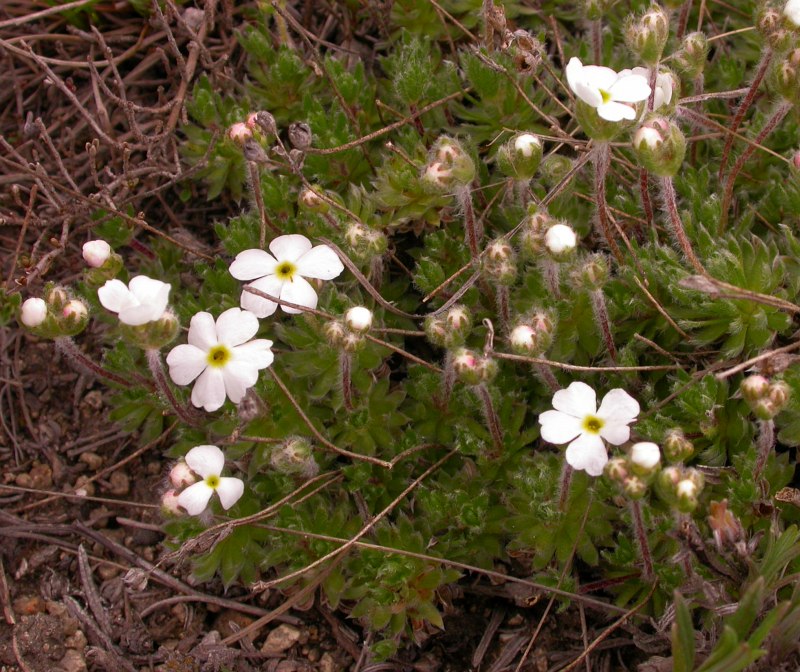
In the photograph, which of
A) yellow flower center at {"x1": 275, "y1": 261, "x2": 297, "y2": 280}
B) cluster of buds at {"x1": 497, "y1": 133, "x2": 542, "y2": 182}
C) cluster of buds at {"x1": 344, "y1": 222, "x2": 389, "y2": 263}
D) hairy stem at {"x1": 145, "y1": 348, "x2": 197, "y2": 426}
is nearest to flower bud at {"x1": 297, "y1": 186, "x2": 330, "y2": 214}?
cluster of buds at {"x1": 344, "y1": 222, "x2": 389, "y2": 263}

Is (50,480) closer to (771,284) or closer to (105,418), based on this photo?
(105,418)

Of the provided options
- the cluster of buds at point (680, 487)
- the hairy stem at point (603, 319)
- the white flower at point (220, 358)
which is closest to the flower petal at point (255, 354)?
the white flower at point (220, 358)

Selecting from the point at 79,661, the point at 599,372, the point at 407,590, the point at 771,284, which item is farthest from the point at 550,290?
the point at 79,661

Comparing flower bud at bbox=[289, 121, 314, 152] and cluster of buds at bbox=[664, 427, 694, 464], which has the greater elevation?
flower bud at bbox=[289, 121, 314, 152]

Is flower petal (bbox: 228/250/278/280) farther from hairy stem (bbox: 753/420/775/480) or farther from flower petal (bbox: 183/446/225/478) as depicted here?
hairy stem (bbox: 753/420/775/480)

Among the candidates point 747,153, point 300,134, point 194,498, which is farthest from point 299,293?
point 747,153

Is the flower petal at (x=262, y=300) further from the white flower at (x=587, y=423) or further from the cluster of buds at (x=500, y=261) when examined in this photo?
the white flower at (x=587, y=423)

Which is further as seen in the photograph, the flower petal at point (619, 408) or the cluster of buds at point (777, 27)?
the cluster of buds at point (777, 27)
